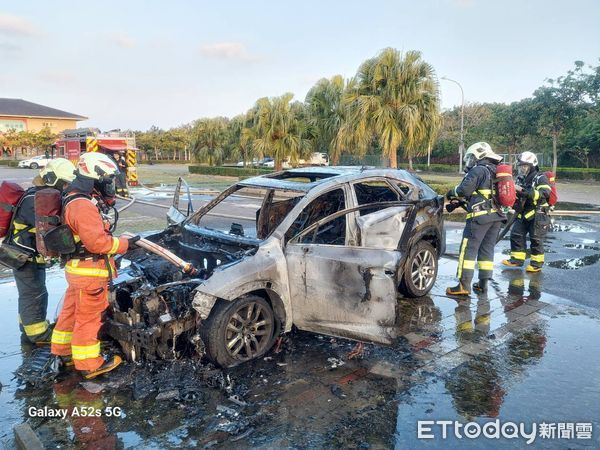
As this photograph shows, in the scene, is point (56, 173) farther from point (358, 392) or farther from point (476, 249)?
point (476, 249)

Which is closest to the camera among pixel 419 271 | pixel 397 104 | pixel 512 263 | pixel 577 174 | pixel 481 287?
pixel 419 271

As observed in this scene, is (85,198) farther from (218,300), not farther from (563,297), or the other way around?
(563,297)

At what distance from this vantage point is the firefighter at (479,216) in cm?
637

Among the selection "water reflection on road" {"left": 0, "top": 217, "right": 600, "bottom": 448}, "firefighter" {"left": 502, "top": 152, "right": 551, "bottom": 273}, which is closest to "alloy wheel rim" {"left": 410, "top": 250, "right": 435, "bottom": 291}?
"water reflection on road" {"left": 0, "top": 217, "right": 600, "bottom": 448}

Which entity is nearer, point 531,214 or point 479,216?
point 479,216

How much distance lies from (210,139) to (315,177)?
34.3 m

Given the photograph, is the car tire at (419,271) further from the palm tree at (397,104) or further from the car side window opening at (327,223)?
the palm tree at (397,104)

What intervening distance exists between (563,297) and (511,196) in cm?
148

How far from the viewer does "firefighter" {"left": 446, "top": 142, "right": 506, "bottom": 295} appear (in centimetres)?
637

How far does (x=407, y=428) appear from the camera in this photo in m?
3.45

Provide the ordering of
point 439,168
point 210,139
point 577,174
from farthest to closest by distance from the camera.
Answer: point 439,168 < point 210,139 < point 577,174

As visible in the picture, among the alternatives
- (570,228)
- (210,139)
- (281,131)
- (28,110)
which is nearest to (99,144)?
(281,131)

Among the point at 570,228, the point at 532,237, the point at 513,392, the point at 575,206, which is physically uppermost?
the point at 532,237

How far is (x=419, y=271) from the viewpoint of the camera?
623cm
